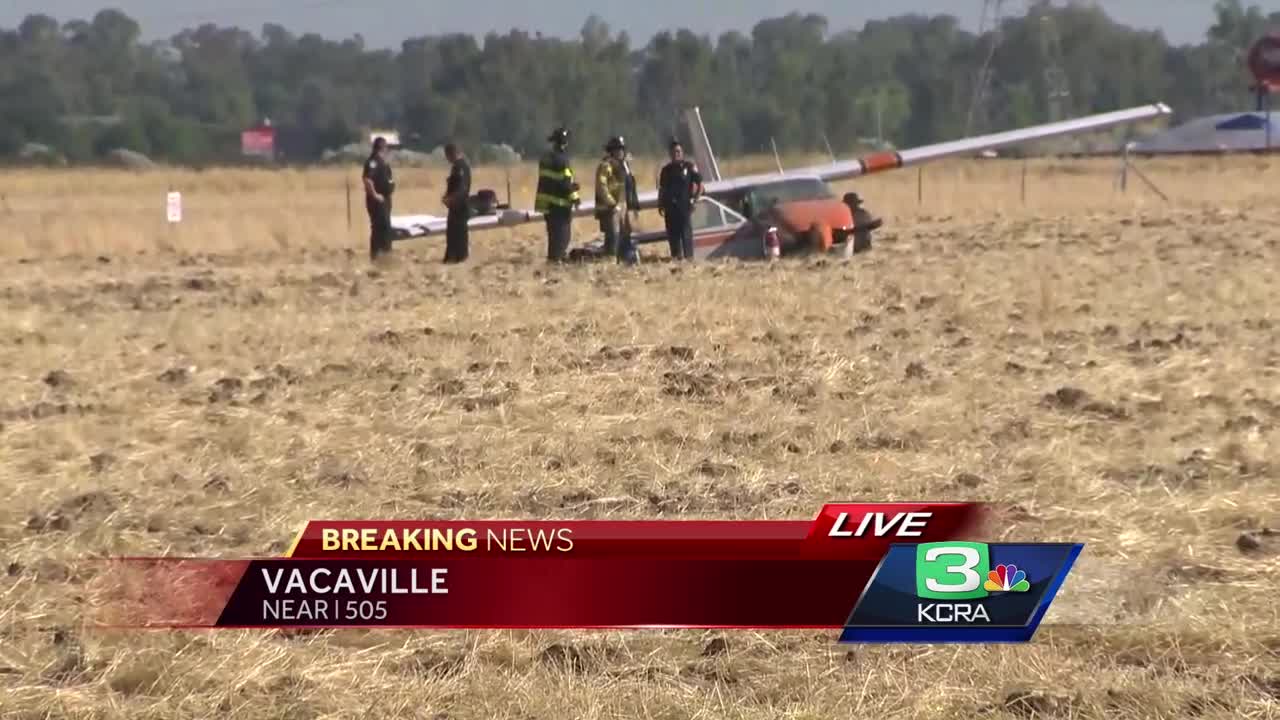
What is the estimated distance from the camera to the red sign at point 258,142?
51625 mm

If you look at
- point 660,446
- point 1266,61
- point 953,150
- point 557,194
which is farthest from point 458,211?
point 1266,61

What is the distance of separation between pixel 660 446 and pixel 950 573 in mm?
3735

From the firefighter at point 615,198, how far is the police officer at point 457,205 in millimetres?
1567

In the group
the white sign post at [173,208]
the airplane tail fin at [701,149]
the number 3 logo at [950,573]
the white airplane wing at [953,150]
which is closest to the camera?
the number 3 logo at [950,573]

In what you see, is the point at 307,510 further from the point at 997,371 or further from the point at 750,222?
the point at 750,222

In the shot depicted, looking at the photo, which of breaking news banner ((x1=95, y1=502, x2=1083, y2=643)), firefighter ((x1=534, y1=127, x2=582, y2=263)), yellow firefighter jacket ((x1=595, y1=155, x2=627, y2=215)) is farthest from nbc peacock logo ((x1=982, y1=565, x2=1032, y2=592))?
firefighter ((x1=534, y1=127, x2=582, y2=263))

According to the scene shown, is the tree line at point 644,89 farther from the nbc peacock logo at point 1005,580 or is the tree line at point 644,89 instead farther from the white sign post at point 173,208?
the nbc peacock logo at point 1005,580

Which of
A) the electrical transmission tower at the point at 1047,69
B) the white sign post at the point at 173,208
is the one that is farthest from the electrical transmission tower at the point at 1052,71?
the white sign post at the point at 173,208

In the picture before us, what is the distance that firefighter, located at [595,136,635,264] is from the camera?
65.0 ft

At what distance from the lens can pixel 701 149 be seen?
2509 cm

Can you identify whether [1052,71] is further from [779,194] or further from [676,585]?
[676,585]

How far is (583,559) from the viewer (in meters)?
5.29

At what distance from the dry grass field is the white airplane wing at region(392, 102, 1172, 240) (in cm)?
228

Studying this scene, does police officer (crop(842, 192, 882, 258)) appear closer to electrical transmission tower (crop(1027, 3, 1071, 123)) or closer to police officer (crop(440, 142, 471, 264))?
police officer (crop(440, 142, 471, 264))
